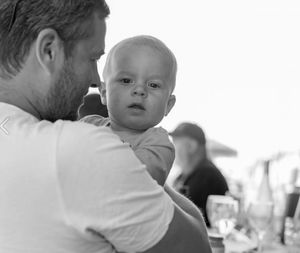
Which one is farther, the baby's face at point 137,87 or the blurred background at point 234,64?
the blurred background at point 234,64

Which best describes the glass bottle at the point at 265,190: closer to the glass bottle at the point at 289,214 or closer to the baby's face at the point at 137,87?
the glass bottle at the point at 289,214

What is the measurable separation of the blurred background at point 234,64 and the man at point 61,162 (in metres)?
5.49

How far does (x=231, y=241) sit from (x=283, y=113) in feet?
15.5

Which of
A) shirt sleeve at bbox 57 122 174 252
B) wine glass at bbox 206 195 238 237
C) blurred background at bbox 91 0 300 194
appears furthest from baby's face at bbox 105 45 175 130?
blurred background at bbox 91 0 300 194

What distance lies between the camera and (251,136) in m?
6.57

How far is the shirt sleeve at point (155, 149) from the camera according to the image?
112cm

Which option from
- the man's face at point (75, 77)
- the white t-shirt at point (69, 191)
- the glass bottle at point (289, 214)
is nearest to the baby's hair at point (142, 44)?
the man's face at point (75, 77)

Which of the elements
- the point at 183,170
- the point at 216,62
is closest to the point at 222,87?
the point at 216,62

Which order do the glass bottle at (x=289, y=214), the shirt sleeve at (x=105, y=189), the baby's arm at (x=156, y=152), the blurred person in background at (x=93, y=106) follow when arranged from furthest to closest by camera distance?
the glass bottle at (x=289, y=214) → the blurred person in background at (x=93, y=106) → the baby's arm at (x=156, y=152) → the shirt sleeve at (x=105, y=189)

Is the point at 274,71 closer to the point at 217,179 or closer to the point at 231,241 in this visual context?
the point at 217,179

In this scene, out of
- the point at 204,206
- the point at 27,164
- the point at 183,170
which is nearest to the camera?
the point at 27,164

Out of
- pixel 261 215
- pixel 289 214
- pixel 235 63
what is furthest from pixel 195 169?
pixel 235 63

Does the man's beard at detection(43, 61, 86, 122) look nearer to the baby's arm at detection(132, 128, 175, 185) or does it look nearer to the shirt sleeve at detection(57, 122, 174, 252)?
the shirt sleeve at detection(57, 122, 174, 252)

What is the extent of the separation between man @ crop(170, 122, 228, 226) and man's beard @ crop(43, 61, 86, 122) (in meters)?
2.69
